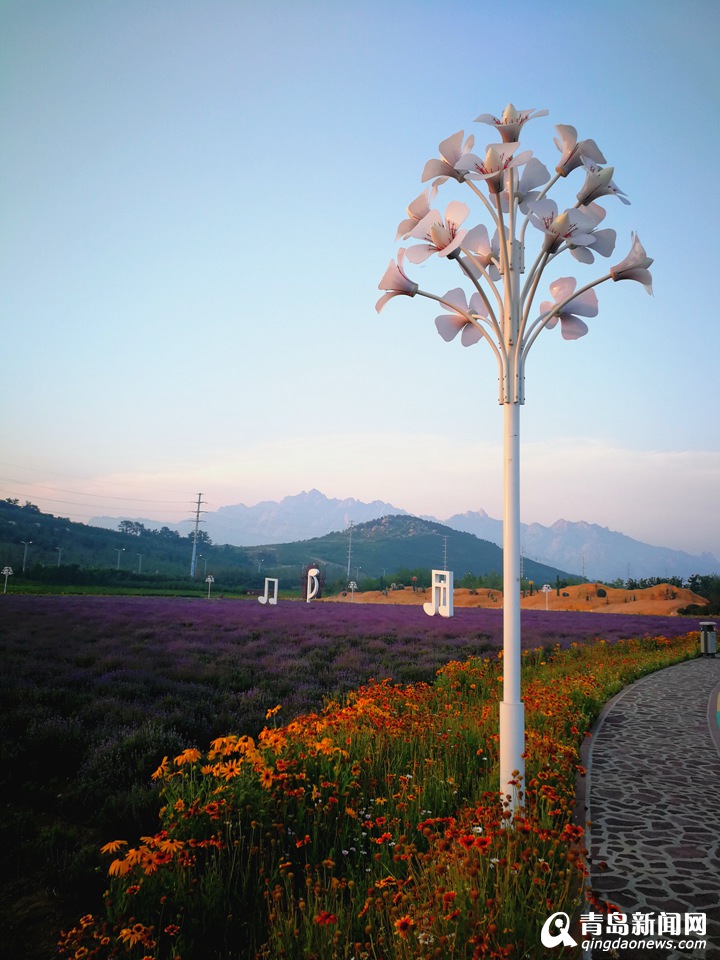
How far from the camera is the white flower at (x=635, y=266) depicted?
16.7 feet

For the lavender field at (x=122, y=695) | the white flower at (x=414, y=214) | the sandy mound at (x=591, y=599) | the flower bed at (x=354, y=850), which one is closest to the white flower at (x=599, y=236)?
the white flower at (x=414, y=214)

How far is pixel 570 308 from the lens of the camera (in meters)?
5.54

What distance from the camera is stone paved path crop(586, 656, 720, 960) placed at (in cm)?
403

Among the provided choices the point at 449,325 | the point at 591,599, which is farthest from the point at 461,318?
the point at 591,599

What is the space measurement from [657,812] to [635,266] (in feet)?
15.7

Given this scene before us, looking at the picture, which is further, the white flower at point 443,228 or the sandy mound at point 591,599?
the sandy mound at point 591,599

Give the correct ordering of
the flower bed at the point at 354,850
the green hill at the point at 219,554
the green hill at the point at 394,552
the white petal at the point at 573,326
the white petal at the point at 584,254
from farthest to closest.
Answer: the green hill at the point at 394,552 → the green hill at the point at 219,554 → the white petal at the point at 573,326 → the white petal at the point at 584,254 → the flower bed at the point at 354,850

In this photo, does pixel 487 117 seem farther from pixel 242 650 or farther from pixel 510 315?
pixel 242 650

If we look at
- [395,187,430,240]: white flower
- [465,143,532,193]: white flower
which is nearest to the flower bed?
[395,187,430,240]: white flower

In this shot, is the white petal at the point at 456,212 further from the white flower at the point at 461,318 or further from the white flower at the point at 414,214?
the white flower at the point at 461,318

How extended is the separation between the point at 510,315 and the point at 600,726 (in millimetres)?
6671

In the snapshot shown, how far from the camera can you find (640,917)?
374 cm

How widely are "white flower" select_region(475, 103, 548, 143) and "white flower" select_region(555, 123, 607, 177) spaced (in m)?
0.22

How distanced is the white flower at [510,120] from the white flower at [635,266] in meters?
1.26
